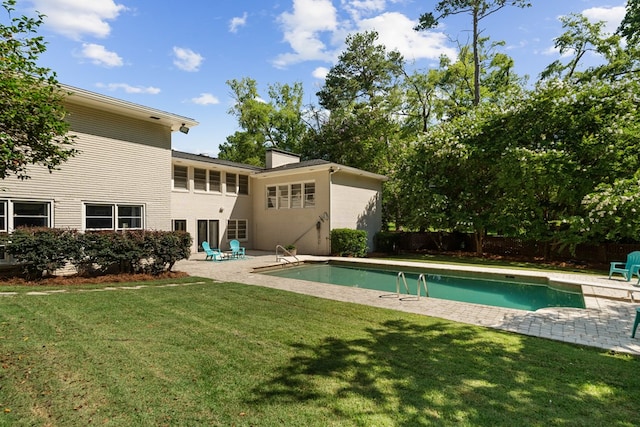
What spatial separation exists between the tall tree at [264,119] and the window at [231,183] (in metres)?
14.8

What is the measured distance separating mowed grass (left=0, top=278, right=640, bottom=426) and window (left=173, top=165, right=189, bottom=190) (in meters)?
11.3

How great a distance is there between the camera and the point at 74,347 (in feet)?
14.1

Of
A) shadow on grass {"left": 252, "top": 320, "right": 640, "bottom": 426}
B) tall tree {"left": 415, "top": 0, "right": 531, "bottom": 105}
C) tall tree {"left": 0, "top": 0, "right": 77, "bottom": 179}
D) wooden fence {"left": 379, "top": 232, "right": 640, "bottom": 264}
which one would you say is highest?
tall tree {"left": 415, "top": 0, "right": 531, "bottom": 105}

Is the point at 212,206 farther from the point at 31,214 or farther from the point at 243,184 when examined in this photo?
the point at 31,214

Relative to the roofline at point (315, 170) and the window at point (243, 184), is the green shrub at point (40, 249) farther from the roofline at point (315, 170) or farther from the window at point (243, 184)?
the window at point (243, 184)

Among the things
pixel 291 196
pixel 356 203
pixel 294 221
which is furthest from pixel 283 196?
pixel 356 203

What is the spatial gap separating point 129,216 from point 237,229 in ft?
26.9

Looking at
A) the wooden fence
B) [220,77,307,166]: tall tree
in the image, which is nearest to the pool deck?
the wooden fence

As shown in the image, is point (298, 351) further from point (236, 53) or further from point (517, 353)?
point (236, 53)

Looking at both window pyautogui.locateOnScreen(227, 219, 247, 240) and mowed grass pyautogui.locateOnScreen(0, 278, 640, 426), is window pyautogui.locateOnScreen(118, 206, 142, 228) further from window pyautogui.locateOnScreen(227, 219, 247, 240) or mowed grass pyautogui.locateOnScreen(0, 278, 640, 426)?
window pyautogui.locateOnScreen(227, 219, 247, 240)

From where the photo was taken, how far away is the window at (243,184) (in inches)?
780

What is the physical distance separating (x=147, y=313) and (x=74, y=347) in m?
1.74

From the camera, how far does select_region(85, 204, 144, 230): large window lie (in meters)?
10.9

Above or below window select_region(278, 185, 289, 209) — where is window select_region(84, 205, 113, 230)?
below
